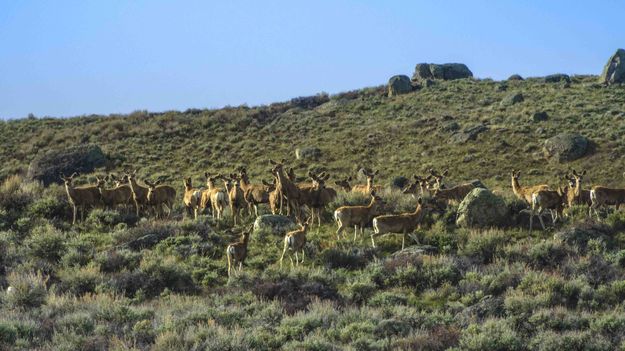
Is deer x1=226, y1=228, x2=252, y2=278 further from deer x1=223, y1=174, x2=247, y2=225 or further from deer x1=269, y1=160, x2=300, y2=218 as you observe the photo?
deer x1=269, y1=160, x2=300, y2=218

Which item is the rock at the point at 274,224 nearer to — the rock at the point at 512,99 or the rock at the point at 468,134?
the rock at the point at 468,134

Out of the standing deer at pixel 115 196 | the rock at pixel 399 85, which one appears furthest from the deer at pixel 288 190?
the rock at pixel 399 85

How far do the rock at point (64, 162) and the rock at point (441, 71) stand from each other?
36894 mm

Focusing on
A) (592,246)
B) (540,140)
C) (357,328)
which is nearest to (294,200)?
(592,246)

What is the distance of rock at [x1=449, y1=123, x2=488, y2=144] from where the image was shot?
154 ft

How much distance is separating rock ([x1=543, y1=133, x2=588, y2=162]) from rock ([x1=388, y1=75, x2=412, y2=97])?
2494 cm

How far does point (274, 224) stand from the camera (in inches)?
845

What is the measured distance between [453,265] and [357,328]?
5.32 m

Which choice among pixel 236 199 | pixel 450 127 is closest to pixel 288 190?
pixel 236 199

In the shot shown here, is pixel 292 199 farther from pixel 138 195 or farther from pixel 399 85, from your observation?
pixel 399 85

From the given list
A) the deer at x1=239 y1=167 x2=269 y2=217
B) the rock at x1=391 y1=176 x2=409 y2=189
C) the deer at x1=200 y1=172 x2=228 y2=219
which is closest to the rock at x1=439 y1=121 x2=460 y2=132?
the rock at x1=391 y1=176 x2=409 y2=189

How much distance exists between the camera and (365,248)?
1931 cm

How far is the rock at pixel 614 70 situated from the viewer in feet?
204

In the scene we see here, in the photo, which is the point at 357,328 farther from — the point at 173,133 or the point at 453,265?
the point at 173,133
